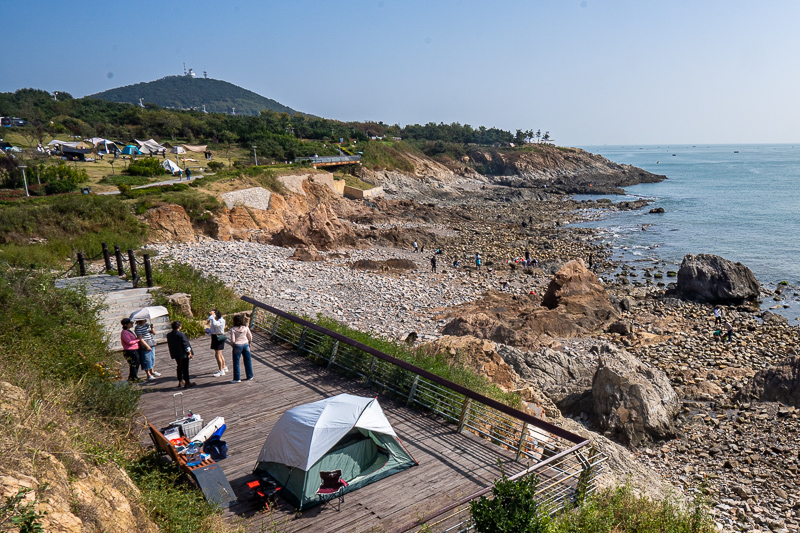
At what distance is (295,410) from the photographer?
7191 millimetres

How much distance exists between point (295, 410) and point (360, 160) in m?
68.6

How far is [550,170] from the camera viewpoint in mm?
108625

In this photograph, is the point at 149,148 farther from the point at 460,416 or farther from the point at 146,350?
the point at 460,416

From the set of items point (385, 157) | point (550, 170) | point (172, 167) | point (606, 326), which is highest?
point (385, 157)

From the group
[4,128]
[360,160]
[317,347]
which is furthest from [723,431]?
[4,128]

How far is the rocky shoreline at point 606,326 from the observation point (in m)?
12.8

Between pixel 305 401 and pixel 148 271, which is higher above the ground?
pixel 148 271

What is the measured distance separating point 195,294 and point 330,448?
973 centimetres

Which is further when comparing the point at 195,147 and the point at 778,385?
the point at 195,147

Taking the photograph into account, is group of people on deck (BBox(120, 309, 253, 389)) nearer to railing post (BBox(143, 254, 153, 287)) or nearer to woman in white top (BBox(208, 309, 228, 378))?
woman in white top (BBox(208, 309, 228, 378))

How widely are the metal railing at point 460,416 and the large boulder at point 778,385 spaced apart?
10691 mm

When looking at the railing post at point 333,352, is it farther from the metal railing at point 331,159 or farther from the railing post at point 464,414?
the metal railing at point 331,159

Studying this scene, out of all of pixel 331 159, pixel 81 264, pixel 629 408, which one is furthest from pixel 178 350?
pixel 331 159

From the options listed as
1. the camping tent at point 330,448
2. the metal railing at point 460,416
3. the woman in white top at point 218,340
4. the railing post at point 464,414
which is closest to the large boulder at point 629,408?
the metal railing at point 460,416
